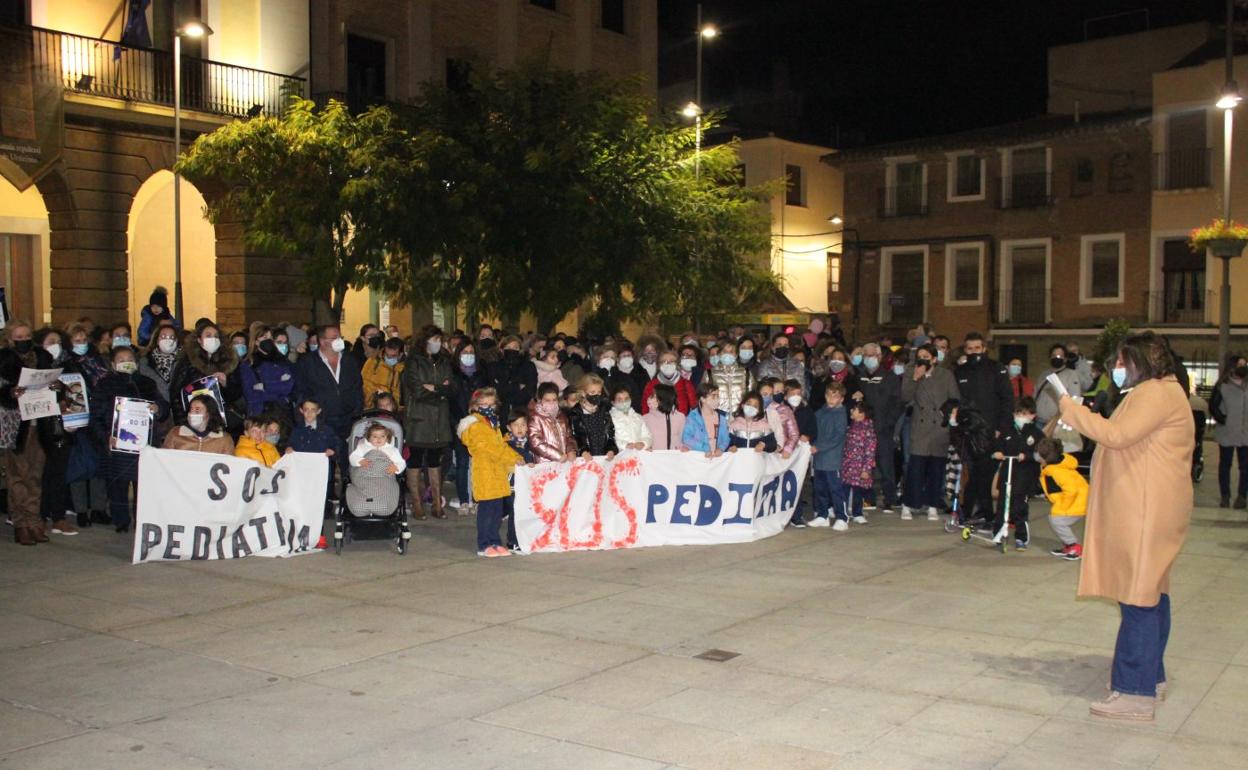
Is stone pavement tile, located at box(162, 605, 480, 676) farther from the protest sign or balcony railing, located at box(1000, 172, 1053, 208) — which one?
balcony railing, located at box(1000, 172, 1053, 208)

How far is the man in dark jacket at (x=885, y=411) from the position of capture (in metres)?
14.8

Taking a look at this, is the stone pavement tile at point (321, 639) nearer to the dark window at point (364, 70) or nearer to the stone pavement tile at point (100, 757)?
the stone pavement tile at point (100, 757)

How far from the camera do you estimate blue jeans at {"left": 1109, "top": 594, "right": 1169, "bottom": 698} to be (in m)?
6.73

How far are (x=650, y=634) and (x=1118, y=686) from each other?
3108mm

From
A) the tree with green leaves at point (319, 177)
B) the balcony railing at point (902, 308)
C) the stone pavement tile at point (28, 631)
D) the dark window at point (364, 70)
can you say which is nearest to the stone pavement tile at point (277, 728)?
the stone pavement tile at point (28, 631)

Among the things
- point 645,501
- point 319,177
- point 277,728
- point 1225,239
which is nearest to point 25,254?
point 319,177

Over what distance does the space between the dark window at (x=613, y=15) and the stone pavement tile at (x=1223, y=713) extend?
30.2 m

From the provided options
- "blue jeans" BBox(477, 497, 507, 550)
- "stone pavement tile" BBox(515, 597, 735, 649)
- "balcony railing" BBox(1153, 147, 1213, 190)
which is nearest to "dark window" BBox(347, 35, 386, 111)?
"blue jeans" BBox(477, 497, 507, 550)

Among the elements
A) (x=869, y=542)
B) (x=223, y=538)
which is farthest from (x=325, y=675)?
(x=869, y=542)

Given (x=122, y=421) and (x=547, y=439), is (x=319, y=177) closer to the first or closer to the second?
(x=122, y=421)

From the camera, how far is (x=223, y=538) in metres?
11.1

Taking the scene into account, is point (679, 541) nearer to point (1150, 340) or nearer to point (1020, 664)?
point (1020, 664)

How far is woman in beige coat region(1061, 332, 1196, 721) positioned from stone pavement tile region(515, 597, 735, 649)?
9.20 ft

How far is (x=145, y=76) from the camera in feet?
78.2
